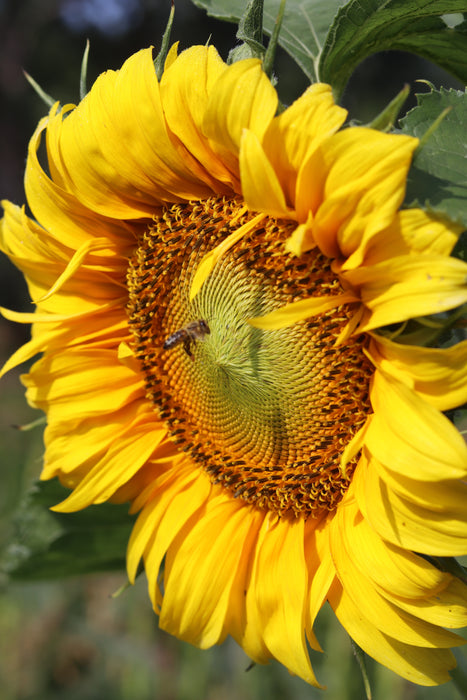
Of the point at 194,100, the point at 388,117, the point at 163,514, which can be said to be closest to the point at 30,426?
the point at 163,514

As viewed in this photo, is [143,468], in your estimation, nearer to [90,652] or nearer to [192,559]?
[192,559]

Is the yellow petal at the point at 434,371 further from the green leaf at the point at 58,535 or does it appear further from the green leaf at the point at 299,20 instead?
the green leaf at the point at 58,535

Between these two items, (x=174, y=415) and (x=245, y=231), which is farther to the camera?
(x=174, y=415)

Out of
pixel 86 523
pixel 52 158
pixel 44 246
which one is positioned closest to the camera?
pixel 52 158

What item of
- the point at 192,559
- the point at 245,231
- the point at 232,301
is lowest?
the point at 192,559

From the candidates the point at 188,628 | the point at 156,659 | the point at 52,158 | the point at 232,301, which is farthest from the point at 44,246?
the point at 156,659

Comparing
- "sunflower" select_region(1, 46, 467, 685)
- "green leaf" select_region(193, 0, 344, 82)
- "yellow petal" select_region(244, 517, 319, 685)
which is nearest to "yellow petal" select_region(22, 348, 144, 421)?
"sunflower" select_region(1, 46, 467, 685)

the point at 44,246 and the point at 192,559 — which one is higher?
the point at 44,246
